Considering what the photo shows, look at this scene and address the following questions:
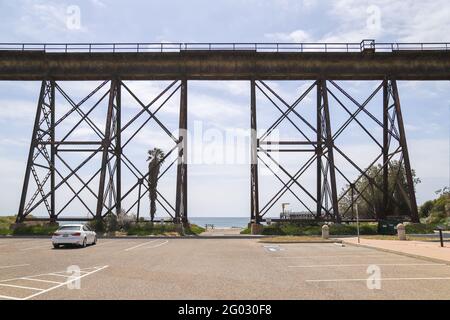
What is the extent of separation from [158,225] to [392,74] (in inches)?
874

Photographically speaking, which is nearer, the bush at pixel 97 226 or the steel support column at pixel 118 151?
the bush at pixel 97 226

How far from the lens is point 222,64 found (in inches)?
1422

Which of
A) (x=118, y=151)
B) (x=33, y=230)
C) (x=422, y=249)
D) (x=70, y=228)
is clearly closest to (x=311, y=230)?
(x=422, y=249)

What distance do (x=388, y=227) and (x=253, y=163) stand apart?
11046 millimetres

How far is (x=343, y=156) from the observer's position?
34000 mm

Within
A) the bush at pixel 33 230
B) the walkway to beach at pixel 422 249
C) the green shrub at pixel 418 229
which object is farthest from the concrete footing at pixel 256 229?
the bush at pixel 33 230

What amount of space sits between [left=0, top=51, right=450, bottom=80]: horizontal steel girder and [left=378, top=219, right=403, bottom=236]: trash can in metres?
11.7

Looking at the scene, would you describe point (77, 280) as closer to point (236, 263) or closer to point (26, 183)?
point (236, 263)

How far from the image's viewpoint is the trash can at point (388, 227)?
1299 inches

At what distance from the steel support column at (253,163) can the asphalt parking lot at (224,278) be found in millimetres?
19395

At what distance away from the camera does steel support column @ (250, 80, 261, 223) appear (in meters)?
34.8

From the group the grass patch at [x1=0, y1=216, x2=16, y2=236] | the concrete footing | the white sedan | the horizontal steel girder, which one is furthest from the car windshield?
the horizontal steel girder

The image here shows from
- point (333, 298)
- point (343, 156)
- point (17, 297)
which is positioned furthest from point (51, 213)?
point (333, 298)

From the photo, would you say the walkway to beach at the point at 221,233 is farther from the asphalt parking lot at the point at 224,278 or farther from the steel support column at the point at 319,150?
the asphalt parking lot at the point at 224,278
